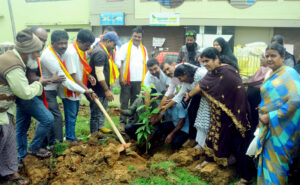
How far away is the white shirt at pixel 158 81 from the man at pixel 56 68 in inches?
45.9

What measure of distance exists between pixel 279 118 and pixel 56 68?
302 cm

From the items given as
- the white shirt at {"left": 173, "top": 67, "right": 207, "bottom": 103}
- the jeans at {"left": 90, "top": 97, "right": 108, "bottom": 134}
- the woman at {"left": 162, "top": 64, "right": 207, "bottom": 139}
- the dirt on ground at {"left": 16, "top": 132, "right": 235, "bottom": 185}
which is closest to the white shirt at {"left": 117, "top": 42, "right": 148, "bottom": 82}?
the jeans at {"left": 90, "top": 97, "right": 108, "bottom": 134}

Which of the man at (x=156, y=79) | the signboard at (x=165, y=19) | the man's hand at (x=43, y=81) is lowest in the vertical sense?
the man at (x=156, y=79)

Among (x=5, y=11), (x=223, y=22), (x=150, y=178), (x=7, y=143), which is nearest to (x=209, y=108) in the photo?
(x=150, y=178)

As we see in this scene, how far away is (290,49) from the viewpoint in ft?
37.8

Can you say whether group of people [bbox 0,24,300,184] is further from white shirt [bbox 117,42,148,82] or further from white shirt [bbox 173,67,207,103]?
white shirt [bbox 117,42,148,82]

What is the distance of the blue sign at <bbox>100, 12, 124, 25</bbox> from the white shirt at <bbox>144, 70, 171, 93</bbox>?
1070cm

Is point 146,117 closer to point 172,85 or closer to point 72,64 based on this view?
point 172,85

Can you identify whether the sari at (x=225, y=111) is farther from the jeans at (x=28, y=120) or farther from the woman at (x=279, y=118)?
the jeans at (x=28, y=120)

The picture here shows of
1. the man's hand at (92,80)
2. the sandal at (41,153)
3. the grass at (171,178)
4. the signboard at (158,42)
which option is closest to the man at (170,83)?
the grass at (171,178)

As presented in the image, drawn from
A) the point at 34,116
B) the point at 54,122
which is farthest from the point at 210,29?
the point at 34,116

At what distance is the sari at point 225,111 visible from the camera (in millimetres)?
3117

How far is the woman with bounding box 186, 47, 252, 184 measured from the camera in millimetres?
3121

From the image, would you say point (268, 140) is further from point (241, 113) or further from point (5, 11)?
point (5, 11)
